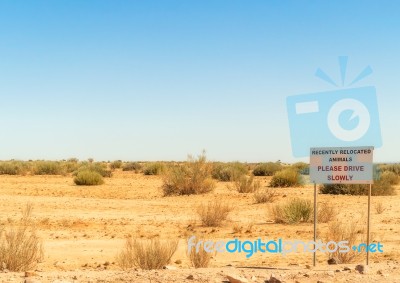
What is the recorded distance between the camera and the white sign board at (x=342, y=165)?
11336mm

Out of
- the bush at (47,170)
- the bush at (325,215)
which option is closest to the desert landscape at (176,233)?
the bush at (325,215)

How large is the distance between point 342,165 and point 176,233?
6.92 metres

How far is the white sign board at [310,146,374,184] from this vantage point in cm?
1134

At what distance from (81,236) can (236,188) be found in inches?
686

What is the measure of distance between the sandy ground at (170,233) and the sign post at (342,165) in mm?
1650

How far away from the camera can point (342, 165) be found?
11547 mm

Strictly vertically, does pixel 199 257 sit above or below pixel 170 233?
above

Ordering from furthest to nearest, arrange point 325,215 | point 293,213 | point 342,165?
1. point 293,213
2. point 325,215
3. point 342,165

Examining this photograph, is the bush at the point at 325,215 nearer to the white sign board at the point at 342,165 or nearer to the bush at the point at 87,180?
the white sign board at the point at 342,165

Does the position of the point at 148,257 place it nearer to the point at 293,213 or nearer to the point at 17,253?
the point at 17,253

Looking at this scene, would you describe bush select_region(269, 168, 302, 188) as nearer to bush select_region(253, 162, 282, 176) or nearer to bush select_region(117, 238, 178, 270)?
bush select_region(253, 162, 282, 176)

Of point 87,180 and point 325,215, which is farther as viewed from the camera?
point 87,180

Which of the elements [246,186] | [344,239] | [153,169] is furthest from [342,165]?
[153,169]

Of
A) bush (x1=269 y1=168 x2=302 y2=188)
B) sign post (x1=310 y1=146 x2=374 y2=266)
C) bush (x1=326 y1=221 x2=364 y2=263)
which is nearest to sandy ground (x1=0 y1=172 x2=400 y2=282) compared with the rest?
bush (x1=326 y1=221 x2=364 y2=263)
